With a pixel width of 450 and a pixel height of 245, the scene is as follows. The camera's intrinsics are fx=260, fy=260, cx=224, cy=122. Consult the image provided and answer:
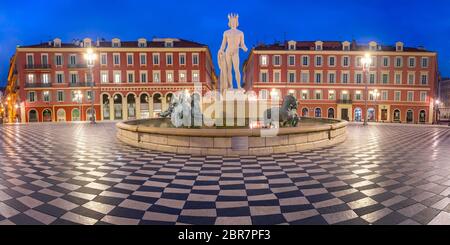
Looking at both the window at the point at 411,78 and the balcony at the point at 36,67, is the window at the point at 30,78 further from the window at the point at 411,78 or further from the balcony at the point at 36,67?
the window at the point at 411,78

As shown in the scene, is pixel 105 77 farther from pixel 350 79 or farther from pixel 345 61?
pixel 350 79

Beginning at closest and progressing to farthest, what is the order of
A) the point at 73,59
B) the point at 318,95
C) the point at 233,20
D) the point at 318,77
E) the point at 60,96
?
1. the point at 233,20
2. the point at 60,96
3. the point at 73,59
4. the point at 318,77
5. the point at 318,95

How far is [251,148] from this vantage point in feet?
27.6

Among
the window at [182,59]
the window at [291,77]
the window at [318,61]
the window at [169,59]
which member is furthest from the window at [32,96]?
the window at [318,61]

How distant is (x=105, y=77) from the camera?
42.7m

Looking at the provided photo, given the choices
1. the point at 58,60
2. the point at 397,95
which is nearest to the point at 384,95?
the point at 397,95

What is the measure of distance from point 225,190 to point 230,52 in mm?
8965

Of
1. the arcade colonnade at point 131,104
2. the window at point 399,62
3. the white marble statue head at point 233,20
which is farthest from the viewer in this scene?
the window at point 399,62

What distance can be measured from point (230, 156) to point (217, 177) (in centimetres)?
248

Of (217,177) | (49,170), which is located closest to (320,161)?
(217,177)

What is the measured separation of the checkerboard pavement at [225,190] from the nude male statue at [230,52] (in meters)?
5.91

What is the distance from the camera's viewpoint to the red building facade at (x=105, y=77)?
4172cm

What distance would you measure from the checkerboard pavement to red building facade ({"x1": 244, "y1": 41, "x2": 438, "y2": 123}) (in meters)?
37.4
